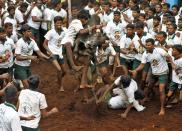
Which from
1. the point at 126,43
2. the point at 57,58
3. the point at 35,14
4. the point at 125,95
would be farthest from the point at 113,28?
the point at 35,14

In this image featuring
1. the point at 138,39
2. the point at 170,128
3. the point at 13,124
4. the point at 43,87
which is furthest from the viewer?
the point at 43,87

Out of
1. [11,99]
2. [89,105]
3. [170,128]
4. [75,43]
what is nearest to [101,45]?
[75,43]

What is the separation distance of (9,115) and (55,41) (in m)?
4.78

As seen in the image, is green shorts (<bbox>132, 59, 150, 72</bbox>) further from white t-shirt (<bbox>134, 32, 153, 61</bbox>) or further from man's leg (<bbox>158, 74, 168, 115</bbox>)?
man's leg (<bbox>158, 74, 168, 115</bbox>)

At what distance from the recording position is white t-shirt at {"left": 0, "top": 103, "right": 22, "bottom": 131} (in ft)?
18.0

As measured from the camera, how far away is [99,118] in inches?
355

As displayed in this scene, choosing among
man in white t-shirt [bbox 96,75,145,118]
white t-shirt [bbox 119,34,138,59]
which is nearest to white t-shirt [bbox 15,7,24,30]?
white t-shirt [bbox 119,34,138,59]

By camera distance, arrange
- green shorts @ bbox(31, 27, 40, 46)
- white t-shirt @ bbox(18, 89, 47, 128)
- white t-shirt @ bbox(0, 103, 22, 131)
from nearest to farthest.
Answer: white t-shirt @ bbox(0, 103, 22, 131)
white t-shirt @ bbox(18, 89, 47, 128)
green shorts @ bbox(31, 27, 40, 46)

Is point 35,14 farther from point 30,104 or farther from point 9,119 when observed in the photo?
point 9,119

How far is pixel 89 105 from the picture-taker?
9320 millimetres

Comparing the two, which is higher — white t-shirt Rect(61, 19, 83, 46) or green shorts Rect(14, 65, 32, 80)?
white t-shirt Rect(61, 19, 83, 46)

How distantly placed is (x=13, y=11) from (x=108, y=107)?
397 centimetres

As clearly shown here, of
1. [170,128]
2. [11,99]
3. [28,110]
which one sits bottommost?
[170,128]

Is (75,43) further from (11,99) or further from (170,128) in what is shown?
(11,99)
